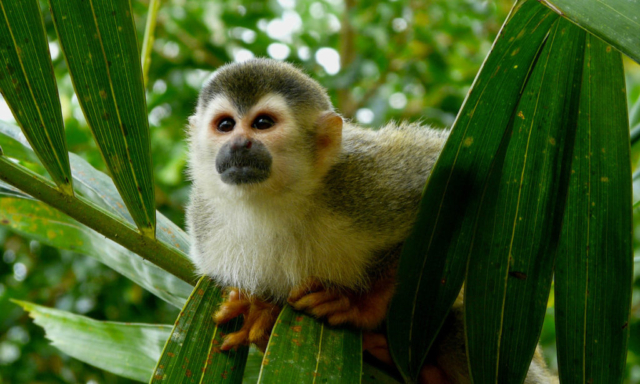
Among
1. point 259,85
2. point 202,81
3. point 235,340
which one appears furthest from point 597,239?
point 202,81

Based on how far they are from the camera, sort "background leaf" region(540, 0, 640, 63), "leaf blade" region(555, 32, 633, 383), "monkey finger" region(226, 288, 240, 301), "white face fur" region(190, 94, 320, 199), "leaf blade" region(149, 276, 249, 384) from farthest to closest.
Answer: "white face fur" region(190, 94, 320, 199), "monkey finger" region(226, 288, 240, 301), "leaf blade" region(149, 276, 249, 384), "leaf blade" region(555, 32, 633, 383), "background leaf" region(540, 0, 640, 63)

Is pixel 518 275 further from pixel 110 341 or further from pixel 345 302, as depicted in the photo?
pixel 110 341

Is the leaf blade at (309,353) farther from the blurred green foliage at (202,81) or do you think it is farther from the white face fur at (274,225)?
the blurred green foliage at (202,81)

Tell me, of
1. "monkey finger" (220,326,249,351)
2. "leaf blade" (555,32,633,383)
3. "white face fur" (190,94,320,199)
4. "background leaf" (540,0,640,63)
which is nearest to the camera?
"background leaf" (540,0,640,63)

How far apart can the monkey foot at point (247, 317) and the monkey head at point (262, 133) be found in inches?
15.2

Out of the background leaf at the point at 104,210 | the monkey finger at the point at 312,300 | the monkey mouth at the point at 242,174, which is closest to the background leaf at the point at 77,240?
the background leaf at the point at 104,210

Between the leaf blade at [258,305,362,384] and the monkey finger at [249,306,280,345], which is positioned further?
the monkey finger at [249,306,280,345]

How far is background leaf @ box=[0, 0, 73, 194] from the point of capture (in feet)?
3.84

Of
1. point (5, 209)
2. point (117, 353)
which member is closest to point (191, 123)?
point (5, 209)

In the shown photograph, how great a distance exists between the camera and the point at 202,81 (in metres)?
4.40

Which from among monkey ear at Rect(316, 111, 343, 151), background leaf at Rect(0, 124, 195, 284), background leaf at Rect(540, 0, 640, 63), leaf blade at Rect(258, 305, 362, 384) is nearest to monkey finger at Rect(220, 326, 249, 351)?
leaf blade at Rect(258, 305, 362, 384)

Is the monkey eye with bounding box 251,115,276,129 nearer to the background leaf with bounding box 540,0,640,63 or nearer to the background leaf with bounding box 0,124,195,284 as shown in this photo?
the background leaf with bounding box 0,124,195,284

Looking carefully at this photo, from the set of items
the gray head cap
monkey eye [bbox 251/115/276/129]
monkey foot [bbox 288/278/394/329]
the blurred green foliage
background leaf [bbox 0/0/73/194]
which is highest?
background leaf [bbox 0/0/73/194]

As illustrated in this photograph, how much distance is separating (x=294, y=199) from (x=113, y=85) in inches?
32.9
